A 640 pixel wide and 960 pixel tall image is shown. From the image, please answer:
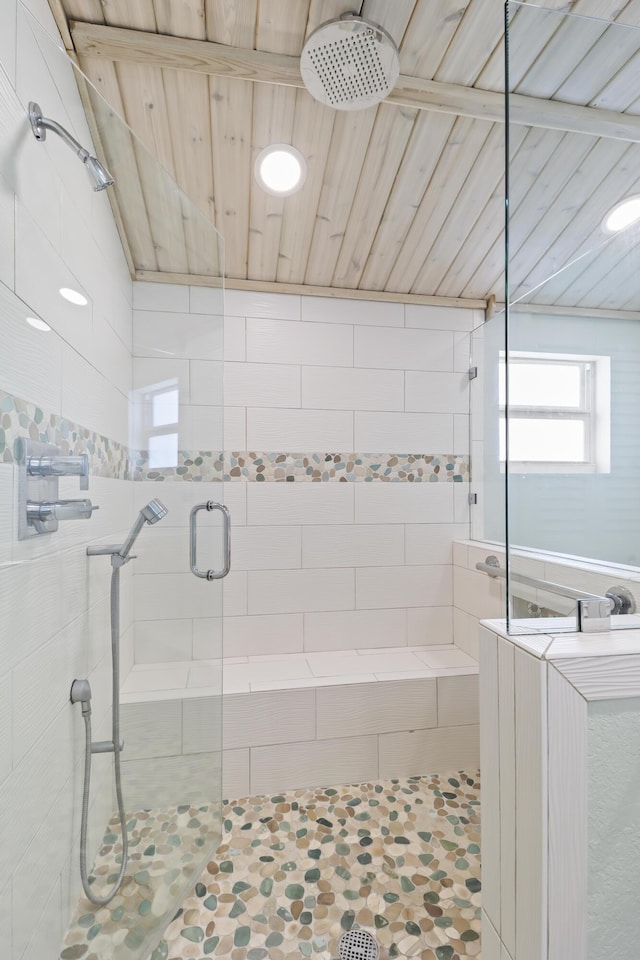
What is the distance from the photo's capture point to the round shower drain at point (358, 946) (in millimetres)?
1269

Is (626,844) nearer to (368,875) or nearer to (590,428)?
(590,428)

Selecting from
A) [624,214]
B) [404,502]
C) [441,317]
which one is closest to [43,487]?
[624,214]

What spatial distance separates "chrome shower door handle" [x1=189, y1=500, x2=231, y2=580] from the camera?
1.62 m

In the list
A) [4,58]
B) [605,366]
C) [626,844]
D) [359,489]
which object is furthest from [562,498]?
[359,489]

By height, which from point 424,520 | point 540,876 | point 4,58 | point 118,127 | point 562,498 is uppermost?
point 118,127

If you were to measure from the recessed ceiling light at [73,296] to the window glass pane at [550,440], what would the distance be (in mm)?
1035

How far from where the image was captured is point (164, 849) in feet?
4.45

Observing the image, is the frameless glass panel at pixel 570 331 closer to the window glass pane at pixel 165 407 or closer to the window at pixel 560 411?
the window at pixel 560 411

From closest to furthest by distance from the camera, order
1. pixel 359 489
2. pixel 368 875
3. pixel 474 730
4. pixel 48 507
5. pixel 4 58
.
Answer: pixel 4 58
pixel 48 507
pixel 368 875
pixel 474 730
pixel 359 489

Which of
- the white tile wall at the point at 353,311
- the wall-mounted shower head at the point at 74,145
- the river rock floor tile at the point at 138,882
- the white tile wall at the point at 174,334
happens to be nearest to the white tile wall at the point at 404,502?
the white tile wall at the point at 353,311

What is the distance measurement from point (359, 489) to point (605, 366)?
1.59 meters

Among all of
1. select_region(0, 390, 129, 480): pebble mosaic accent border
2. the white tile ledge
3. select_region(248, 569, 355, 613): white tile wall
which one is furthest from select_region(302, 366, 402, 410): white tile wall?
select_region(0, 390, 129, 480): pebble mosaic accent border

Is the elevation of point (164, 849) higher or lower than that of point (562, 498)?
lower

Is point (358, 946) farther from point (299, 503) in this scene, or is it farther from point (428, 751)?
point (299, 503)
